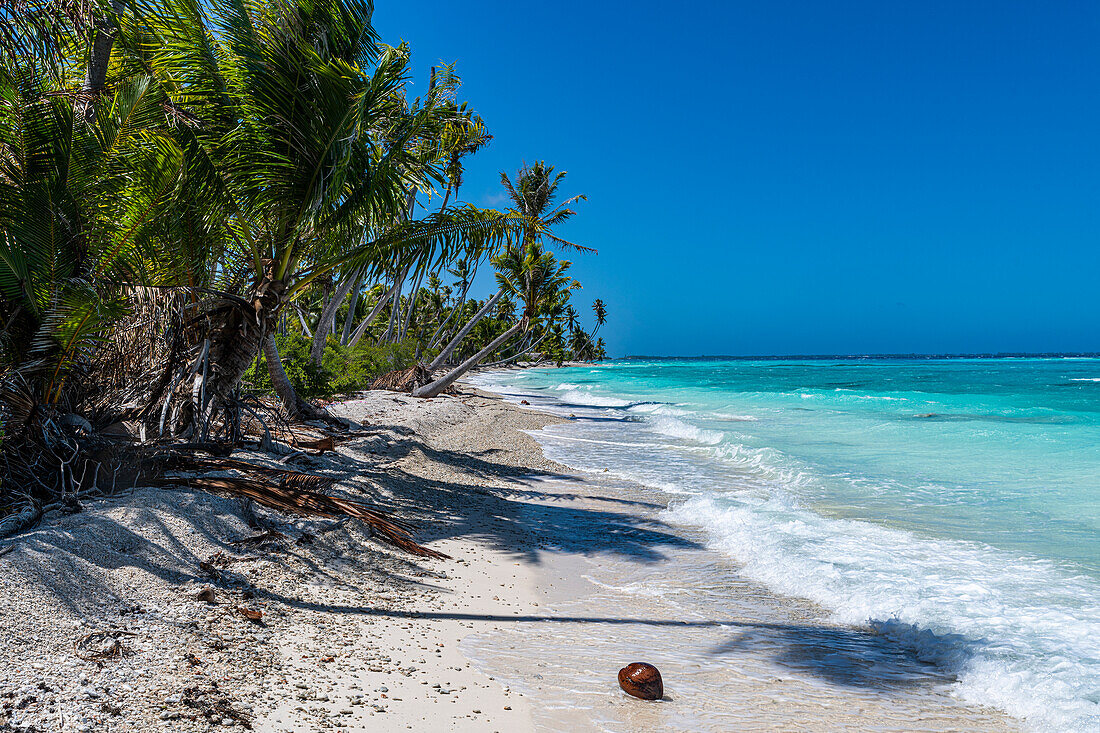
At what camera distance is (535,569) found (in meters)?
5.36

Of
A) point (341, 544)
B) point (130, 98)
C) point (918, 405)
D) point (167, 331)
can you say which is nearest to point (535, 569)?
point (341, 544)

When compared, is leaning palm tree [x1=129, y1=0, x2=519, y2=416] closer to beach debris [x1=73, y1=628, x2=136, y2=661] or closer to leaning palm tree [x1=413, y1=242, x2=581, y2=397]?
beach debris [x1=73, y1=628, x2=136, y2=661]

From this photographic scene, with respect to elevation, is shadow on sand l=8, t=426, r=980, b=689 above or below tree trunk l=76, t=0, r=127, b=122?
below

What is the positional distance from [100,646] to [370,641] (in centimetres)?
129

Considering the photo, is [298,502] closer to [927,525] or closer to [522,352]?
[927,525]

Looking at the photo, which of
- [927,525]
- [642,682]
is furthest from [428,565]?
[927,525]

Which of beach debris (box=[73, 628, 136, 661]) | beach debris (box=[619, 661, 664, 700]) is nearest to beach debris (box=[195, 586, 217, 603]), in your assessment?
beach debris (box=[73, 628, 136, 661])

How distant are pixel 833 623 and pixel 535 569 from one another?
7.82 feet

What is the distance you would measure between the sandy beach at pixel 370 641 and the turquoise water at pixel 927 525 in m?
0.43

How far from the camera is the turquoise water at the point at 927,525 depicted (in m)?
3.96

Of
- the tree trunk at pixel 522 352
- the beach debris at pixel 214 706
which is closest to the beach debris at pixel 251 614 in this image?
the beach debris at pixel 214 706

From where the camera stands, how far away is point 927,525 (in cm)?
706

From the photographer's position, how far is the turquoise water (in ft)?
13.0

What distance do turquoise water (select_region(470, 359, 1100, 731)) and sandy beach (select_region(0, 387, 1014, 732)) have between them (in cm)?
43
